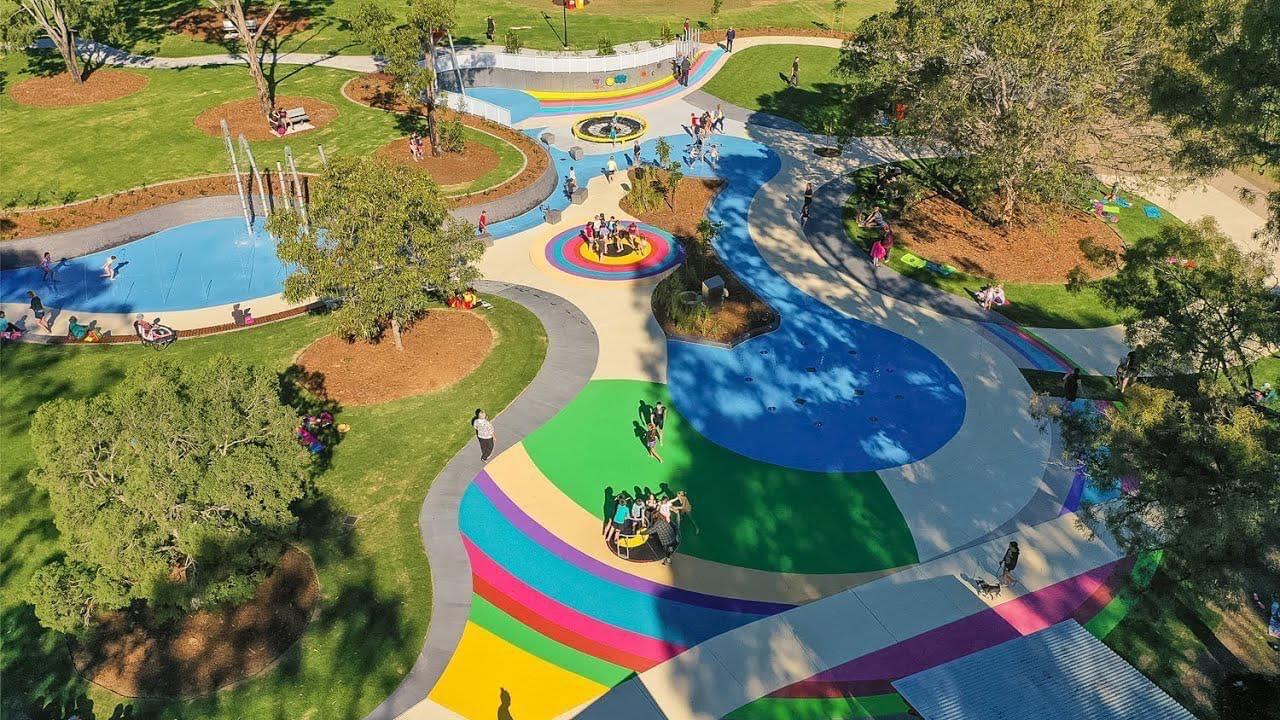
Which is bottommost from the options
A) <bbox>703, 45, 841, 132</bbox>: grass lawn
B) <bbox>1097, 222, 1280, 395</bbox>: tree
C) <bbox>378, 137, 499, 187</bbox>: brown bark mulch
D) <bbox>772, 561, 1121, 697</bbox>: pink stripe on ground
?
<bbox>772, 561, 1121, 697</bbox>: pink stripe on ground

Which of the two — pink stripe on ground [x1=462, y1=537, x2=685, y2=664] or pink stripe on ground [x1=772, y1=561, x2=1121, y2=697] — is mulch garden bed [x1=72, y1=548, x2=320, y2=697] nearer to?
pink stripe on ground [x1=462, y1=537, x2=685, y2=664]

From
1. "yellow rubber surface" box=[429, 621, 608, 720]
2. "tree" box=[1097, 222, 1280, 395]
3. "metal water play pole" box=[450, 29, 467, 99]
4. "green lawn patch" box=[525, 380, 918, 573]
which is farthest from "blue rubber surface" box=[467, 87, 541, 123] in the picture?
"tree" box=[1097, 222, 1280, 395]

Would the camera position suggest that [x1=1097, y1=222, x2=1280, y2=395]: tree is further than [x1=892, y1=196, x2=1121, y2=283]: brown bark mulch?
No

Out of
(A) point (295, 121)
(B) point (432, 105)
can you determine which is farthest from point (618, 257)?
(A) point (295, 121)

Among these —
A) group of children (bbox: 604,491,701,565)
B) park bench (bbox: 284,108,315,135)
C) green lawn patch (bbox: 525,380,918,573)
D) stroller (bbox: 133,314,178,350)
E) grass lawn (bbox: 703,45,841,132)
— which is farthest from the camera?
grass lawn (bbox: 703,45,841,132)

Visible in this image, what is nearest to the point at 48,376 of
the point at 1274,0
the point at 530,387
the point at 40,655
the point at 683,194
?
the point at 40,655

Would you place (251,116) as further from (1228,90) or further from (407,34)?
(1228,90)
